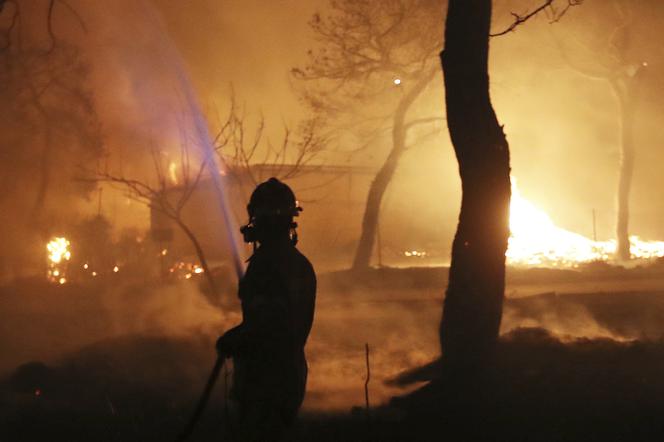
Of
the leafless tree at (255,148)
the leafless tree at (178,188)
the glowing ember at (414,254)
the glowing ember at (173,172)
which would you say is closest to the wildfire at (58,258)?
the leafless tree at (178,188)

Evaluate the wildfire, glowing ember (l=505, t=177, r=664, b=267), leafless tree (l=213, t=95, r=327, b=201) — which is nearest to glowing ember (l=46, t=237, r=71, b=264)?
the wildfire

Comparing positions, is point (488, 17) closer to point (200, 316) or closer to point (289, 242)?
point (289, 242)

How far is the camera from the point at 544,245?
1174 inches

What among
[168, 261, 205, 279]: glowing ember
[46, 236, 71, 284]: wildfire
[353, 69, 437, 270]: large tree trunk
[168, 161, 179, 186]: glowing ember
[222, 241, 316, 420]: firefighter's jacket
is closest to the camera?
[222, 241, 316, 420]: firefighter's jacket

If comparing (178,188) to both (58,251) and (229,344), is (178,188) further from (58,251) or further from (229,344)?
(229,344)

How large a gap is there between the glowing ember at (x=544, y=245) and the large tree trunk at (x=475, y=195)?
2027 cm

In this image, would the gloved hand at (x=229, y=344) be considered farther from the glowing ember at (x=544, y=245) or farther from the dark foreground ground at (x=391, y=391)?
the glowing ember at (x=544, y=245)

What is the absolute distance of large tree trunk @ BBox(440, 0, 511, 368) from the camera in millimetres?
6516

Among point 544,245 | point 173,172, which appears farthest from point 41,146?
point 544,245

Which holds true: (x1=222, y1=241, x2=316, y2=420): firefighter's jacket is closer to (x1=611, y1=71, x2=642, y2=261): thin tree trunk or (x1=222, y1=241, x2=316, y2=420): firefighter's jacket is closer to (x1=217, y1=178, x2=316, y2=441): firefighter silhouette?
(x1=217, y1=178, x2=316, y2=441): firefighter silhouette

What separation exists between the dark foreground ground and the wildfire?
13.4 metres

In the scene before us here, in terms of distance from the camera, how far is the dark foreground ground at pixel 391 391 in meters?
5.43

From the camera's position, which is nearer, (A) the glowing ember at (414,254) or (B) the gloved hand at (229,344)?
(B) the gloved hand at (229,344)

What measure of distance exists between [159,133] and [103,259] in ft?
19.9
